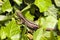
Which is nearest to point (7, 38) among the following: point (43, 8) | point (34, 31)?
point (34, 31)

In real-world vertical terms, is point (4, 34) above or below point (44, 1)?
below

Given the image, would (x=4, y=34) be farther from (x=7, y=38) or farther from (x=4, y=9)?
(x=4, y=9)

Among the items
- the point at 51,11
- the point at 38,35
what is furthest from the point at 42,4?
the point at 38,35

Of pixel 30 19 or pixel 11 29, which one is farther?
pixel 30 19

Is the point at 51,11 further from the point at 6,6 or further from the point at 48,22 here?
the point at 6,6

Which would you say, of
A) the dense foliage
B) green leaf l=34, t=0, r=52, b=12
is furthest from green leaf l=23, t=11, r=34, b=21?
green leaf l=34, t=0, r=52, b=12

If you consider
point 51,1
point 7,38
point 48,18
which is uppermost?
point 51,1

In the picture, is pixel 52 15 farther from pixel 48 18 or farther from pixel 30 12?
pixel 30 12

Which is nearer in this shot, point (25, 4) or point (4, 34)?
point (4, 34)

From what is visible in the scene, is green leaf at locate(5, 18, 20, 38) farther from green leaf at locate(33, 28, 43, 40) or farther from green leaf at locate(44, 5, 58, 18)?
green leaf at locate(44, 5, 58, 18)
